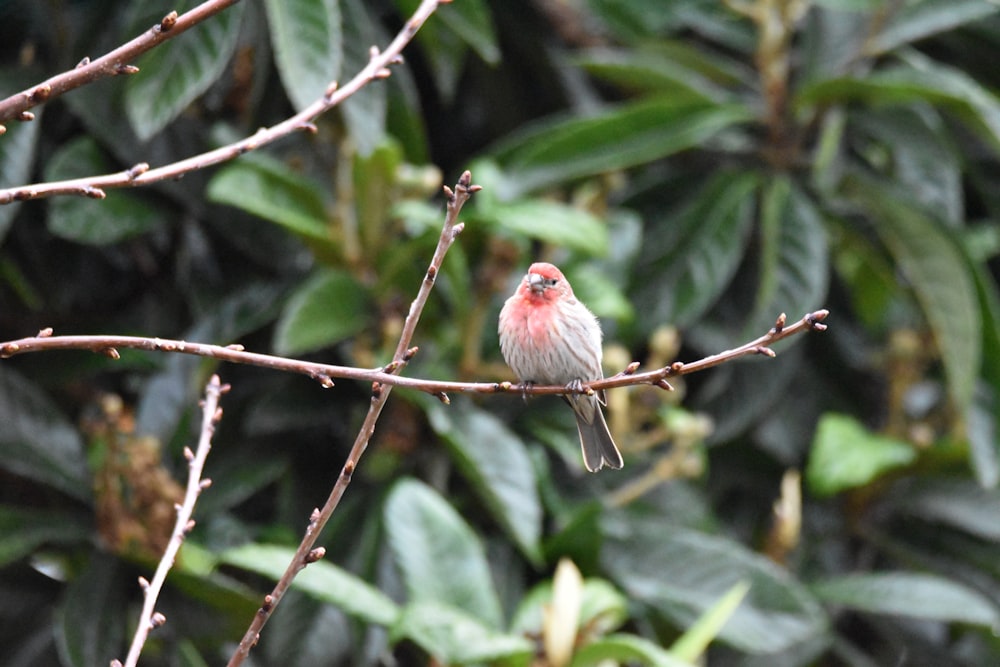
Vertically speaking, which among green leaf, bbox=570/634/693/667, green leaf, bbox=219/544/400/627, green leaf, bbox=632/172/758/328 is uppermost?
green leaf, bbox=632/172/758/328

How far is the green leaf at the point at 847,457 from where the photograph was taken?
159 inches

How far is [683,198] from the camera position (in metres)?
4.67

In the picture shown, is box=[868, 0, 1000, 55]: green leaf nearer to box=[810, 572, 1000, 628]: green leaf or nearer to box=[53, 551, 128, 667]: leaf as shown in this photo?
box=[810, 572, 1000, 628]: green leaf

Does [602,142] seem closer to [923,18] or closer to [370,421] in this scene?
[923,18]

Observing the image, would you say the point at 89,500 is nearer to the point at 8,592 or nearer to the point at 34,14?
the point at 8,592

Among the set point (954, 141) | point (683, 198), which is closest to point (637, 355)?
point (683, 198)

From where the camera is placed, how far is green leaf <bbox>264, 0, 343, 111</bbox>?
133 inches

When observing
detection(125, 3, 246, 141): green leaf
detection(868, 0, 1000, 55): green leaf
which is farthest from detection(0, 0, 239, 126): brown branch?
detection(868, 0, 1000, 55): green leaf

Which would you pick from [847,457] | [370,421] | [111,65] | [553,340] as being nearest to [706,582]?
[847,457]

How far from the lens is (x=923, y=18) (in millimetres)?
4531

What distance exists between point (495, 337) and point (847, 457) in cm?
123

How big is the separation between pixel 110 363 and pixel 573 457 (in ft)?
4.78

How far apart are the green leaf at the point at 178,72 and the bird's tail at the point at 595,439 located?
139 cm

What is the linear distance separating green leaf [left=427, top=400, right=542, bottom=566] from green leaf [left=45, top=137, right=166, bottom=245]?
105cm
